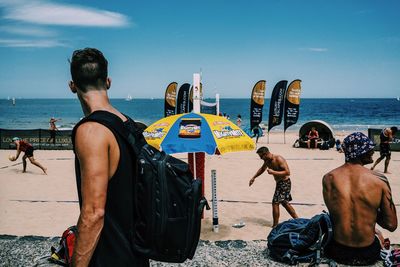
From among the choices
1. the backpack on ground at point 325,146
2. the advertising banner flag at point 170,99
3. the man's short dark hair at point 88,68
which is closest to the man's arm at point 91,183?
the man's short dark hair at point 88,68

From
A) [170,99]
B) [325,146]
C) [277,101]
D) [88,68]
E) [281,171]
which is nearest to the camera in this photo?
[88,68]

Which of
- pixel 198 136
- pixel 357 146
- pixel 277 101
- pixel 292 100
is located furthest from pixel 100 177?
pixel 292 100

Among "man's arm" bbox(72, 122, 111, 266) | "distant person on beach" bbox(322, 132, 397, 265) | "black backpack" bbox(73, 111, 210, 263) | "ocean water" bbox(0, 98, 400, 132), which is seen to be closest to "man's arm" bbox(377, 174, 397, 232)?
"distant person on beach" bbox(322, 132, 397, 265)

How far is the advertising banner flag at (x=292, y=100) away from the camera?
68.0ft

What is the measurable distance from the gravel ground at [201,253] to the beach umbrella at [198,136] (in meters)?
1.66

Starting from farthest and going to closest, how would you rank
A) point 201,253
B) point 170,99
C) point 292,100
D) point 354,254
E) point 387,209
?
point 170,99 < point 292,100 < point 201,253 < point 354,254 < point 387,209

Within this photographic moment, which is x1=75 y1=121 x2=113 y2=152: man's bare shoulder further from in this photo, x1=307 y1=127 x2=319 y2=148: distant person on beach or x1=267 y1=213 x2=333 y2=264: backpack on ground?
x1=307 y1=127 x2=319 y2=148: distant person on beach

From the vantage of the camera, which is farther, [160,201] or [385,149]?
[385,149]

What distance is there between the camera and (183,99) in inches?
843

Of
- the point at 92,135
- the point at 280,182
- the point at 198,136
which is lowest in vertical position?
the point at 280,182

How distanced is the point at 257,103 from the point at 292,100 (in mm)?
2011

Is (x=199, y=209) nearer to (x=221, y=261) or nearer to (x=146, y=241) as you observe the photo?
(x=146, y=241)

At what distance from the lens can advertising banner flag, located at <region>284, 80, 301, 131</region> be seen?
2073 cm

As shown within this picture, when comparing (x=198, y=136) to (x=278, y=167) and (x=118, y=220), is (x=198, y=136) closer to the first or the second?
(x=278, y=167)
